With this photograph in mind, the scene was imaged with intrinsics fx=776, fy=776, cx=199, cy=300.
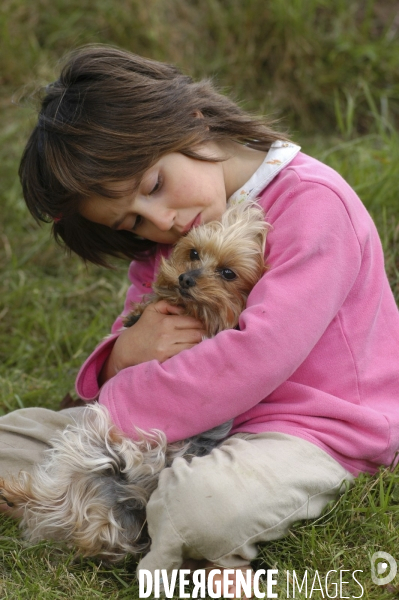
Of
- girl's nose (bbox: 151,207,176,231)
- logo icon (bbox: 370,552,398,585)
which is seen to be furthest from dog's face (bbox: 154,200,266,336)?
logo icon (bbox: 370,552,398,585)

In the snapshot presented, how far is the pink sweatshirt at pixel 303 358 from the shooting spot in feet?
9.00

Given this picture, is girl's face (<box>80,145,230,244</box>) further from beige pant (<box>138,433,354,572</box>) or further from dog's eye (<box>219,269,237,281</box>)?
beige pant (<box>138,433,354,572</box>)

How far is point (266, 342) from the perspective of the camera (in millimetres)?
2715

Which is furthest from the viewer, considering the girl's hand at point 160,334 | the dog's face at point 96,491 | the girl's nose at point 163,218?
the girl's nose at point 163,218

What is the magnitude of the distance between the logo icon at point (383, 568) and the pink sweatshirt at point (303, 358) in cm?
39

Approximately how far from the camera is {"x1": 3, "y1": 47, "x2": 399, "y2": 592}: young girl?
262 centimetres

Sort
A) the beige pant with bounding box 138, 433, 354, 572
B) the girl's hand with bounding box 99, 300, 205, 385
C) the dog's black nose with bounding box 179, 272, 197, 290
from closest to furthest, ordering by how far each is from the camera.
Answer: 1. the beige pant with bounding box 138, 433, 354, 572
2. the dog's black nose with bounding box 179, 272, 197, 290
3. the girl's hand with bounding box 99, 300, 205, 385

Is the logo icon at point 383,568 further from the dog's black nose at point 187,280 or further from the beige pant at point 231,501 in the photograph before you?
the dog's black nose at point 187,280

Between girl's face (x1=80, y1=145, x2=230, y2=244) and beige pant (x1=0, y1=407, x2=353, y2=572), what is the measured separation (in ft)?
2.96

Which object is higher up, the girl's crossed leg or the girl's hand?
the girl's hand

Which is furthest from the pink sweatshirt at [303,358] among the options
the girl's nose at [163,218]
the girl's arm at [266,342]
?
the girl's nose at [163,218]

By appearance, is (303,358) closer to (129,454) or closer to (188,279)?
(188,279)

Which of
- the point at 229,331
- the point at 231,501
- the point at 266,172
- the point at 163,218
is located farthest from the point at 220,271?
the point at 231,501

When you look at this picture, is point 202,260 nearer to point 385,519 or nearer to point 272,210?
point 272,210
